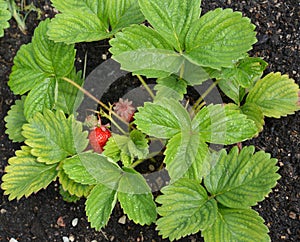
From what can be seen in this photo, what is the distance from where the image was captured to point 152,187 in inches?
62.2

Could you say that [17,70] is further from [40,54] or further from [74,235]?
[74,235]

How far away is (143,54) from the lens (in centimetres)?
136

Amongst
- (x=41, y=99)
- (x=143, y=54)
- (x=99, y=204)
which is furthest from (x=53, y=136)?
(x=143, y=54)

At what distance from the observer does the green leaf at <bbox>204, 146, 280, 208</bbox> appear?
1.33 meters

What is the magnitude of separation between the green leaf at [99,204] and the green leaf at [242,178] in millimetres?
254

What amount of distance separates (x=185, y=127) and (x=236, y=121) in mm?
126

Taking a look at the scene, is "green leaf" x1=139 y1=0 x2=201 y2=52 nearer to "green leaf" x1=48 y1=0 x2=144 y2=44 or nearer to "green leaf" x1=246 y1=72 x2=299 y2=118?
"green leaf" x1=48 y1=0 x2=144 y2=44

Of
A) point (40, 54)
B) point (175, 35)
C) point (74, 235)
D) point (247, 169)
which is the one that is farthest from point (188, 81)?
point (74, 235)

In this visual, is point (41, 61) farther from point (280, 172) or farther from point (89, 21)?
point (280, 172)

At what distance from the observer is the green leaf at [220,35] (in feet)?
4.33

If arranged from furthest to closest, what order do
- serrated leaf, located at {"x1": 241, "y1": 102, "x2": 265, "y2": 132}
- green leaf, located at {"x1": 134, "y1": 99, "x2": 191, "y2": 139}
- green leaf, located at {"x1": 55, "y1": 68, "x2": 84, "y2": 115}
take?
green leaf, located at {"x1": 55, "y1": 68, "x2": 84, "y2": 115}, serrated leaf, located at {"x1": 241, "y1": 102, "x2": 265, "y2": 132}, green leaf, located at {"x1": 134, "y1": 99, "x2": 191, "y2": 139}

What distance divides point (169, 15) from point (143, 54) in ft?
0.37

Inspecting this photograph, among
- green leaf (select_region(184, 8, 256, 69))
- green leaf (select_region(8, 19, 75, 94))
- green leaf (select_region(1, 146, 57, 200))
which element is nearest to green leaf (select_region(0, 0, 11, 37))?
green leaf (select_region(8, 19, 75, 94))

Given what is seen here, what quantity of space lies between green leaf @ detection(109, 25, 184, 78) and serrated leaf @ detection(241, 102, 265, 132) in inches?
9.3
